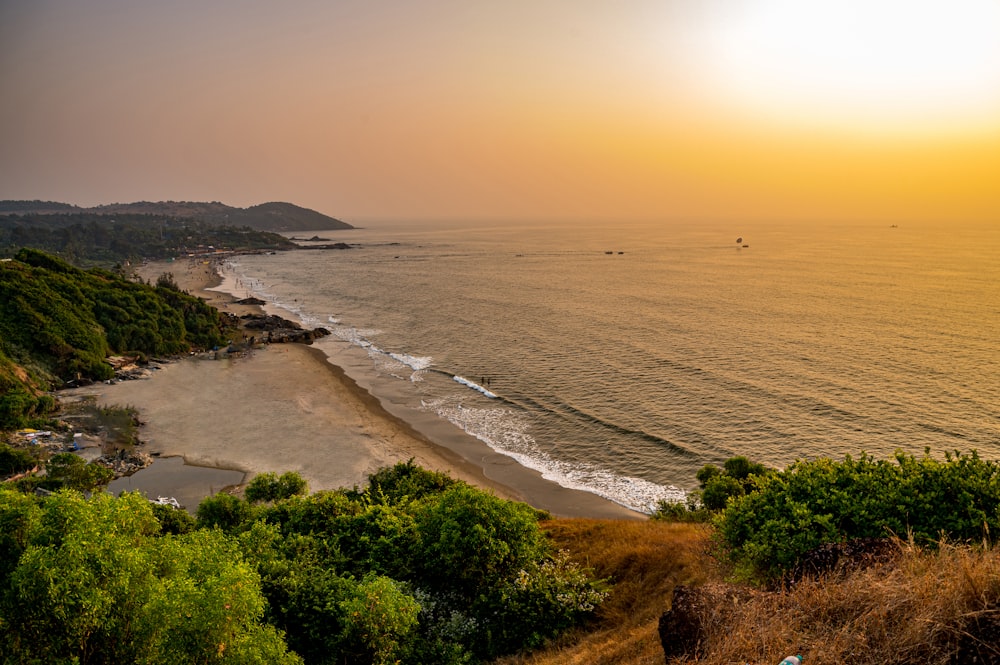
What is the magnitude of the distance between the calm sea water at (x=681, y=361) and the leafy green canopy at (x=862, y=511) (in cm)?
1592

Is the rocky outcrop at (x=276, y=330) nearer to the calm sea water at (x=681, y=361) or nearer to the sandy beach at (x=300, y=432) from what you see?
the calm sea water at (x=681, y=361)

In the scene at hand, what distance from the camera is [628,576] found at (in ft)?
65.4

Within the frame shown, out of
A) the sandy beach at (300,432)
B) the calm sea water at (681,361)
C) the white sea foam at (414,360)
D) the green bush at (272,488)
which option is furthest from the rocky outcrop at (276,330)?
the green bush at (272,488)

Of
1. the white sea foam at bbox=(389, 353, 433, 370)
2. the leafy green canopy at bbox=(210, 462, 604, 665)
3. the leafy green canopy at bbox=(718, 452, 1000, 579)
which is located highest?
the leafy green canopy at bbox=(718, 452, 1000, 579)

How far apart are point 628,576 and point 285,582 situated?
1221cm

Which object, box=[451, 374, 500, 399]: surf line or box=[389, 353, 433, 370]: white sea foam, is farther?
box=[389, 353, 433, 370]: white sea foam

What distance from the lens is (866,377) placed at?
54062 millimetres

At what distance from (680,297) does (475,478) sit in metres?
77.2

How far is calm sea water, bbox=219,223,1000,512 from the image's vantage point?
1647 inches

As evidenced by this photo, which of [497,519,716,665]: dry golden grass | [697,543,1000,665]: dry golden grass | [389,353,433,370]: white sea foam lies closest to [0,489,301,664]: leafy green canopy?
[497,519,716,665]: dry golden grass

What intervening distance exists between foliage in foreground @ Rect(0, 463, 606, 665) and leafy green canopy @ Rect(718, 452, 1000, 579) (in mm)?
5713

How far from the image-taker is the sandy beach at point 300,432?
127 ft

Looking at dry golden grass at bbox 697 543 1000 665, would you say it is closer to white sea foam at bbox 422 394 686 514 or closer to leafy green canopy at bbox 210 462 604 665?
leafy green canopy at bbox 210 462 604 665

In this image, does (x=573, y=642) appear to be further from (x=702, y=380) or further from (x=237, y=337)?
(x=237, y=337)
